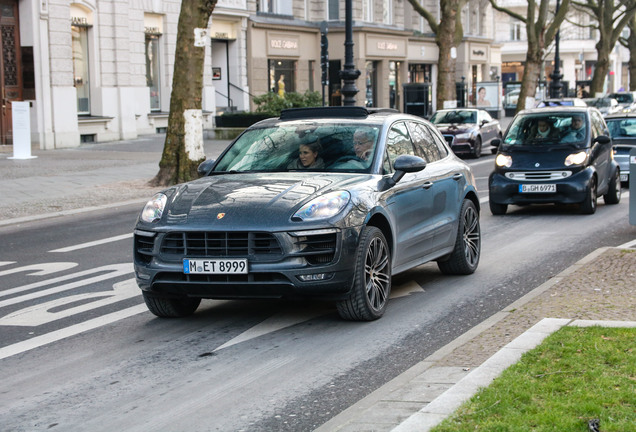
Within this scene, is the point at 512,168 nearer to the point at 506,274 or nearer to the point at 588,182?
the point at 588,182

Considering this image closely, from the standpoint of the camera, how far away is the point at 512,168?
1588 centimetres

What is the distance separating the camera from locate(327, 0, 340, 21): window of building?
50.8 meters

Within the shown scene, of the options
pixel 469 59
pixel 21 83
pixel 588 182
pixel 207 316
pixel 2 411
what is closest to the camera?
pixel 2 411

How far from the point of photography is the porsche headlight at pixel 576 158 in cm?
1573

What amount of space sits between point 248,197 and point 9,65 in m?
26.4

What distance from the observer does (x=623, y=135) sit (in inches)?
818

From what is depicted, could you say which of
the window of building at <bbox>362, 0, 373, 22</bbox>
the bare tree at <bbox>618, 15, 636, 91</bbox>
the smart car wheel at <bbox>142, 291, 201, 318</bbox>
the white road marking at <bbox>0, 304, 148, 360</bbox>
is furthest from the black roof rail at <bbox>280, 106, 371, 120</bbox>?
the bare tree at <bbox>618, 15, 636, 91</bbox>

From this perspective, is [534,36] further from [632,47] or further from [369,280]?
[369,280]

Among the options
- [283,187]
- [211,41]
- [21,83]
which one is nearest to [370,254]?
[283,187]

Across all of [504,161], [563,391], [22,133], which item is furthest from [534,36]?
[563,391]

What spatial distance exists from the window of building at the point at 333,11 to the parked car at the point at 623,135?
101 ft

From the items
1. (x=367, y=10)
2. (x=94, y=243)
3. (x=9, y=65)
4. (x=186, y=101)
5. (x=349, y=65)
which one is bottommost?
(x=94, y=243)

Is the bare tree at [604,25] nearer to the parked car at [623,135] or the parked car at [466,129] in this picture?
the parked car at [466,129]

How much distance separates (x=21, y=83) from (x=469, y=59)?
4088cm
